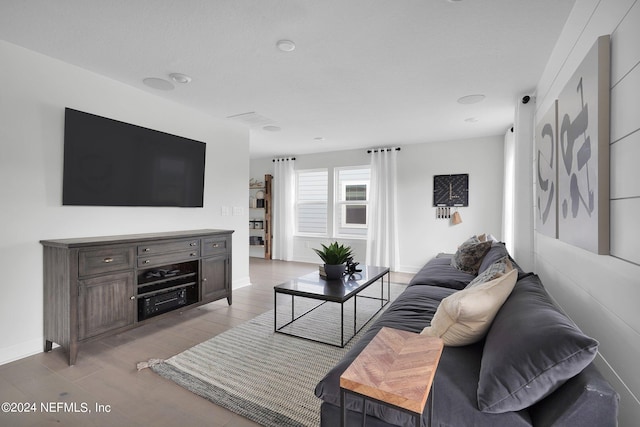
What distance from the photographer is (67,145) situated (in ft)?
8.65

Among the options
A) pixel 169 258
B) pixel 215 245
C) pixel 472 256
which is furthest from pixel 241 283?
pixel 472 256

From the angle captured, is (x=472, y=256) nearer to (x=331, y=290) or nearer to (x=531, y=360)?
(x=331, y=290)

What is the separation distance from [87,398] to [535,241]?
12.2ft

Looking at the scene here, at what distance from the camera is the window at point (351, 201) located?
6.36 meters

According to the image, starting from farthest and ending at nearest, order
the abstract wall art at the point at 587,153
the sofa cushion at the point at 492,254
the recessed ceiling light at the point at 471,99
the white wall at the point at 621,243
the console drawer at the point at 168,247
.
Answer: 1. the recessed ceiling light at the point at 471,99
2. the console drawer at the point at 168,247
3. the sofa cushion at the point at 492,254
4. the abstract wall art at the point at 587,153
5. the white wall at the point at 621,243

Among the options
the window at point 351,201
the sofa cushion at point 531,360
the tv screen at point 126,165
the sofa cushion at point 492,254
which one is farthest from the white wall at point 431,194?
the sofa cushion at point 531,360

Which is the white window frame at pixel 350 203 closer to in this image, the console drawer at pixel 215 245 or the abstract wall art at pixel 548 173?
the console drawer at pixel 215 245

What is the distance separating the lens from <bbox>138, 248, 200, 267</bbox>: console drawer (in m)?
2.78

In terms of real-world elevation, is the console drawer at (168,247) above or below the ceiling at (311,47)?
below

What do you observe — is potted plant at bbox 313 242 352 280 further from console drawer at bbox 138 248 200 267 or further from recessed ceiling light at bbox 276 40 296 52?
recessed ceiling light at bbox 276 40 296 52

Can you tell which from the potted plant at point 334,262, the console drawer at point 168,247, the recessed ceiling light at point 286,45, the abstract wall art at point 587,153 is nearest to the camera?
the abstract wall art at point 587,153

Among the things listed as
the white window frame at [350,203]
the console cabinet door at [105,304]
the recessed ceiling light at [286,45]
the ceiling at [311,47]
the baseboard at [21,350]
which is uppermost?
the ceiling at [311,47]

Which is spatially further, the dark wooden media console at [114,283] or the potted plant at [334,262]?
the potted plant at [334,262]

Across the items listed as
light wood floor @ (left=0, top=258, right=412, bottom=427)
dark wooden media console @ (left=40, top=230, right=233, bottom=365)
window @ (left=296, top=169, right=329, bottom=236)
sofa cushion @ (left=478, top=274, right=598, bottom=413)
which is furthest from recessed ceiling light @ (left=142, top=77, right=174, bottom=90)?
window @ (left=296, top=169, right=329, bottom=236)
